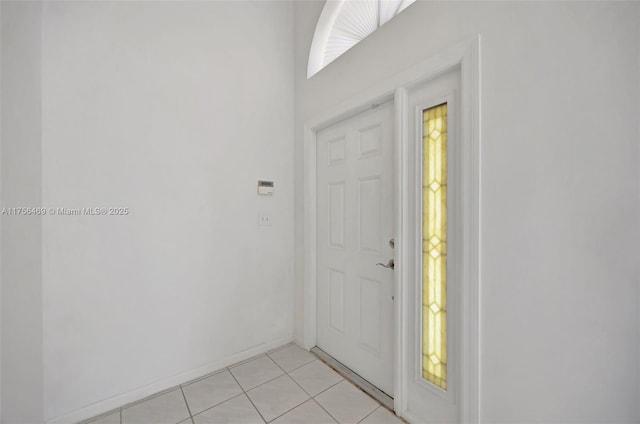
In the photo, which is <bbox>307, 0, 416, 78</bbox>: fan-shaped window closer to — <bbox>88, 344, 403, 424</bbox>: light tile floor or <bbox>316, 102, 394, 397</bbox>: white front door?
<bbox>316, 102, 394, 397</bbox>: white front door

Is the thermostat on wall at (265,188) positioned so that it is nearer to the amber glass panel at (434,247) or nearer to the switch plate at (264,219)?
the switch plate at (264,219)

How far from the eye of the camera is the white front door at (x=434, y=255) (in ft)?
4.63

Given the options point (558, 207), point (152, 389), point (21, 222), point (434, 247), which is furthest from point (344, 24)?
point (152, 389)

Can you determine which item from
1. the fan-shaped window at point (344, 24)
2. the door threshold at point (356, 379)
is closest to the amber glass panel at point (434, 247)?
the door threshold at point (356, 379)

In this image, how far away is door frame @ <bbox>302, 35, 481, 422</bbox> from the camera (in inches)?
49.7

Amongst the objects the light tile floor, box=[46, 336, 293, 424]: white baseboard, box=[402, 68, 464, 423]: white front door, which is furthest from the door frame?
box=[46, 336, 293, 424]: white baseboard

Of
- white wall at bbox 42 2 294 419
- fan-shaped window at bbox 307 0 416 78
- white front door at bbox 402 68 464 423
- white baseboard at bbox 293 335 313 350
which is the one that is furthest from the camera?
white baseboard at bbox 293 335 313 350

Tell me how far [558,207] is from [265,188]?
1981 mm

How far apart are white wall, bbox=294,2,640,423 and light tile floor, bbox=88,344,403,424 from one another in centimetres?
81

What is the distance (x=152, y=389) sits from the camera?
5.97ft

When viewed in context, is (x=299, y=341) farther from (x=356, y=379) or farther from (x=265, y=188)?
(x=265, y=188)

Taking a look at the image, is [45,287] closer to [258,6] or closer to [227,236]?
[227,236]

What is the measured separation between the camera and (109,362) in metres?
1.69

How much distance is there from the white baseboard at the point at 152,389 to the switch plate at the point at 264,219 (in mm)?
1108
